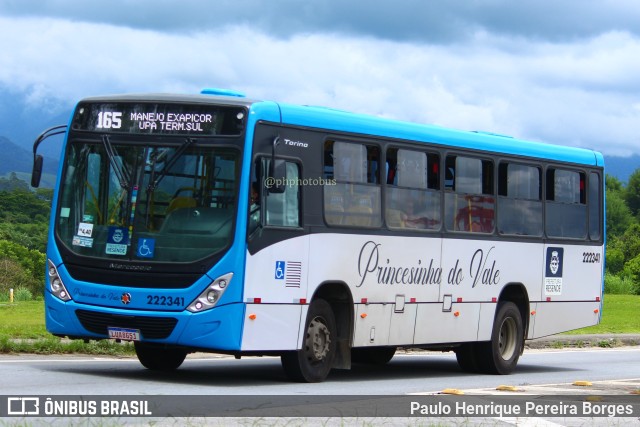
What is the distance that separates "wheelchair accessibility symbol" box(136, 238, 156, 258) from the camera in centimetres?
1475

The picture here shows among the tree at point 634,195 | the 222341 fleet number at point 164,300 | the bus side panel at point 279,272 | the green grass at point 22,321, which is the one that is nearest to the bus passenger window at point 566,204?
the bus side panel at point 279,272

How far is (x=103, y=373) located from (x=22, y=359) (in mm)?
2054

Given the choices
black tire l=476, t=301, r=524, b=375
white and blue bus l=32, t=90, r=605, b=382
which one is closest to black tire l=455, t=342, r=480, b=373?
black tire l=476, t=301, r=524, b=375

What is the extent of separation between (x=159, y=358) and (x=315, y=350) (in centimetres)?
215

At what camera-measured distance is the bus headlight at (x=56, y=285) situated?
15234mm

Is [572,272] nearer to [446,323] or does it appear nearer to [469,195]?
[469,195]

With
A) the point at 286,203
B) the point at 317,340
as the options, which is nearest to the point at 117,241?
the point at 286,203

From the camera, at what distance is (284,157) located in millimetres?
15297

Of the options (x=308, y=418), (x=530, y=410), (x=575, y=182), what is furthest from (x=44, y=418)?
(x=575, y=182)

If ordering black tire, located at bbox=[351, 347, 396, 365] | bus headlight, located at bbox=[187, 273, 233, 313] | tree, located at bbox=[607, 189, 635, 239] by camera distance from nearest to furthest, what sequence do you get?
bus headlight, located at bbox=[187, 273, 233, 313] < black tire, located at bbox=[351, 347, 396, 365] < tree, located at bbox=[607, 189, 635, 239]

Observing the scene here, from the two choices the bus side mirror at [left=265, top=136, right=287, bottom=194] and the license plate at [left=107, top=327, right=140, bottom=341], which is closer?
the license plate at [left=107, top=327, right=140, bottom=341]

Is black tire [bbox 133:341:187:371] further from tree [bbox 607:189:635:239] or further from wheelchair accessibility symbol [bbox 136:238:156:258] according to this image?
tree [bbox 607:189:635:239]

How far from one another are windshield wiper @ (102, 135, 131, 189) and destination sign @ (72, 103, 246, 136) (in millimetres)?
149

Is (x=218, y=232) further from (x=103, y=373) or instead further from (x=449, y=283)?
(x=449, y=283)
